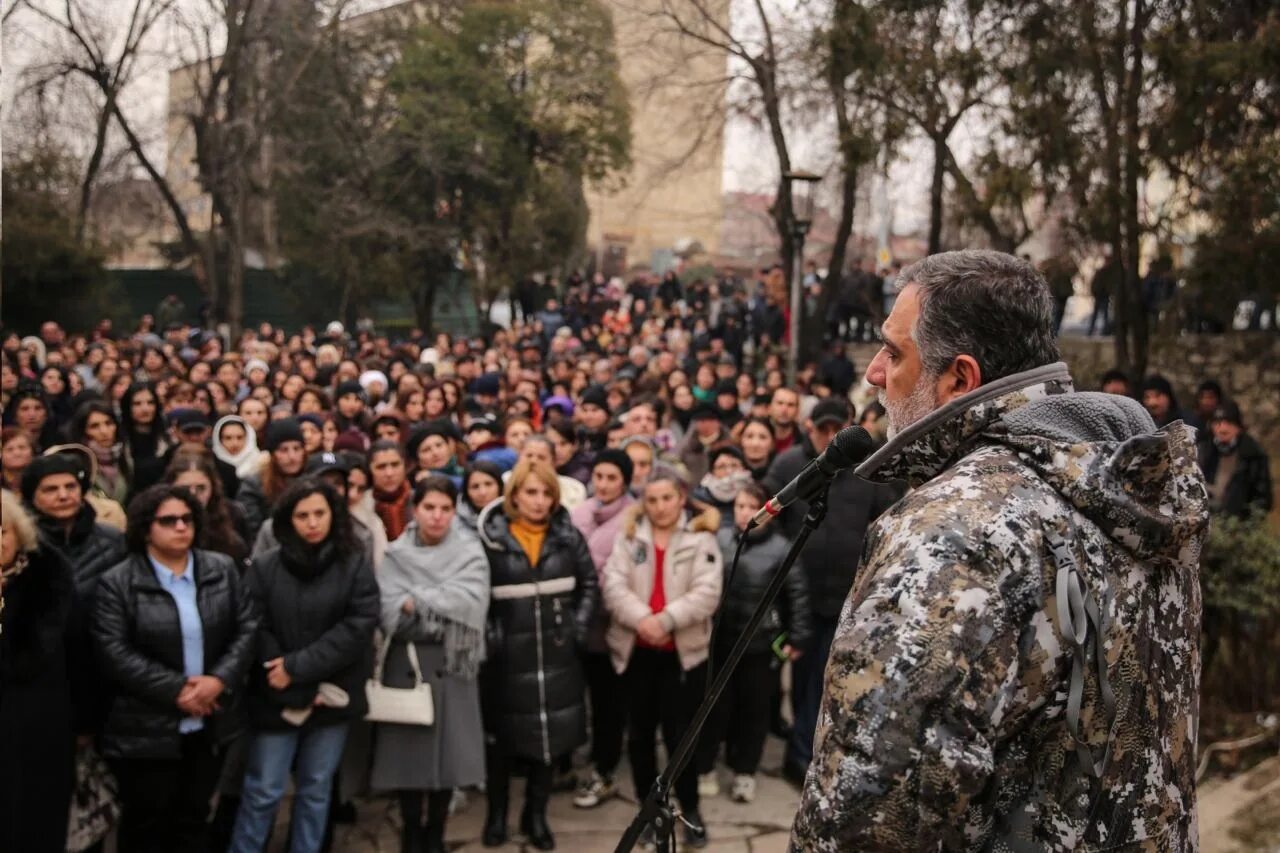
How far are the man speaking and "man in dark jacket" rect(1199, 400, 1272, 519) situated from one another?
247 inches

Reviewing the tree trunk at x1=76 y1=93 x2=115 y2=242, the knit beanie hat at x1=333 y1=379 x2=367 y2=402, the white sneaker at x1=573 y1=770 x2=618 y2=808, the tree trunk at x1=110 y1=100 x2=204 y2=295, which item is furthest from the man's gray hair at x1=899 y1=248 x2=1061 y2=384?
the tree trunk at x1=110 y1=100 x2=204 y2=295

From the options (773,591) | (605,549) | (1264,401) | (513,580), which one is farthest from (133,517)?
(1264,401)

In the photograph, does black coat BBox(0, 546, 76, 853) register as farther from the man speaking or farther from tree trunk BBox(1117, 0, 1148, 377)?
tree trunk BBox(1117, 0, 1148, 377)

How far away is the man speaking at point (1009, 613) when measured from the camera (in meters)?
1.50

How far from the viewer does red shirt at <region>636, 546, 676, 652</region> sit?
548cm

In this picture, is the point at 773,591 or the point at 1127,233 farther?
the point at 1127,233

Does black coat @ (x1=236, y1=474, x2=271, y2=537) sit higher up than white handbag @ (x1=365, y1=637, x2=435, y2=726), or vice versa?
black coat @ (x1=236, y1=474, x2=271, y2=537)

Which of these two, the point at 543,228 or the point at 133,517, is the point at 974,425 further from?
the point at 543,228

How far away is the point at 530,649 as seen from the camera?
16.9 feet

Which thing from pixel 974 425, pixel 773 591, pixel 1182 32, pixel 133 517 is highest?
pixel 1182 32

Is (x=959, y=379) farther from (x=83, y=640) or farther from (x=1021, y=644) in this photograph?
(x=83, y=640)

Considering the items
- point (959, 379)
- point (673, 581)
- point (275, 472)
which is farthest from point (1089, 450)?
point (275, 472)

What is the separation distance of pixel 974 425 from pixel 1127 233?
28.9ft

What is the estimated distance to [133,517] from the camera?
4.34m
